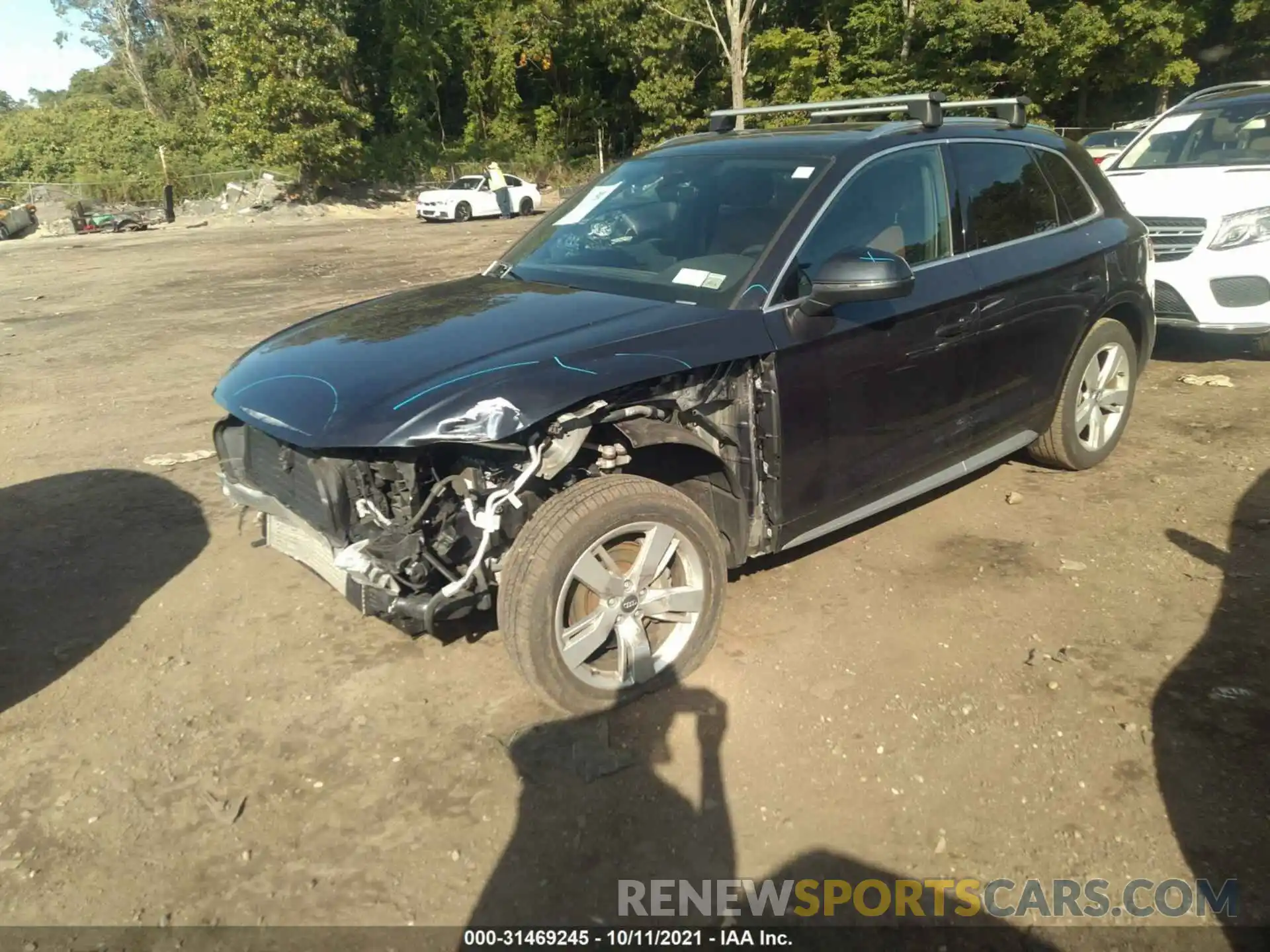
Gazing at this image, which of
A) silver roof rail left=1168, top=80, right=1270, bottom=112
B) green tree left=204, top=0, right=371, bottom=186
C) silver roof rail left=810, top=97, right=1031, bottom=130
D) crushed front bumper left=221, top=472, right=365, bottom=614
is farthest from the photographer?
green tree left=204, top=0, right=371, bottom=186

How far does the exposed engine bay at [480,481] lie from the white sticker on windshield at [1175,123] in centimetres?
703

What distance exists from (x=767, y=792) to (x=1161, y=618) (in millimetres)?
1974

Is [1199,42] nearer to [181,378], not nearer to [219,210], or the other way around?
[219,210]

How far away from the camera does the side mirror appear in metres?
3.31

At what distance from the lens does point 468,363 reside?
3109mm

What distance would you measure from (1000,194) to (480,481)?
290 cm

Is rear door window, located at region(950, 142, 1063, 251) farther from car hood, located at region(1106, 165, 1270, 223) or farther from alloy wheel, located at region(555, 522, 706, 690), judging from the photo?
car hood, located at region(1106, 165, 1270, 223)

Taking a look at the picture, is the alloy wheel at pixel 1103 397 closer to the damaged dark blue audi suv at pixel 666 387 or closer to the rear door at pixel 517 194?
the damaged dark blue audi suv at pixel 666 387

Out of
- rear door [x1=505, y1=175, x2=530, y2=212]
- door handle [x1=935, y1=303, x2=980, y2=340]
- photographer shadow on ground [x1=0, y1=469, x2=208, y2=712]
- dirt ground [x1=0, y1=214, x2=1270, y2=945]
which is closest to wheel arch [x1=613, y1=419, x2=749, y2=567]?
dirt ground [x1=0, y1=214, x2=1270, y2=945]

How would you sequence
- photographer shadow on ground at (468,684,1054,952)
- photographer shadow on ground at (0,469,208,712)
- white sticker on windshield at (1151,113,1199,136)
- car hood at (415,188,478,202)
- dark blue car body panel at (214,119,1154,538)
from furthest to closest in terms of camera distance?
car hood at (415,188,478,202), white sticker on windshield at (1151,113,1199,136), photographer shadow on ground at (0,469,208,712), dark blue car body panel at (214,119,1154,538), photographer shadow on ground at (468,684,1054,952)

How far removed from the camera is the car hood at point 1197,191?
22.4 feet

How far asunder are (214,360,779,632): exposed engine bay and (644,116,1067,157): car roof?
1.16 metres

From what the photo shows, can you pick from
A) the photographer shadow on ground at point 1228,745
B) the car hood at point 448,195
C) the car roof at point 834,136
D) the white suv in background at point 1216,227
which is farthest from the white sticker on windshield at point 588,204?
the car hood at point 448,195

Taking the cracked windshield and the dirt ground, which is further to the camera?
the cracked windshield
